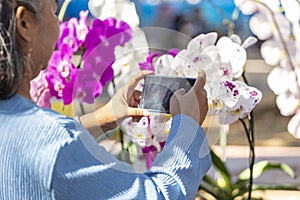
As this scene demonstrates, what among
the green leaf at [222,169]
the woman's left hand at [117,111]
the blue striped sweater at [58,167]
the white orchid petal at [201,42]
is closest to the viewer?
the blue striped sweater at [58,167]

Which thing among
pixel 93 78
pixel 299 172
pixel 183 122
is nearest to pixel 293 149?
pixel 299 172

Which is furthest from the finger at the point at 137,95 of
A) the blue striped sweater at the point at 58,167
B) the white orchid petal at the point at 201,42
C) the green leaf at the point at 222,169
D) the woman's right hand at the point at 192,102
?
the green leaf at the point at 222,169

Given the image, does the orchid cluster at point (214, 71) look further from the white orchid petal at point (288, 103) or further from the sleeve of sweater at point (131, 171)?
the sleeve of sweater at point (131, 171)

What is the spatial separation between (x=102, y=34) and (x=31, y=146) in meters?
0.83

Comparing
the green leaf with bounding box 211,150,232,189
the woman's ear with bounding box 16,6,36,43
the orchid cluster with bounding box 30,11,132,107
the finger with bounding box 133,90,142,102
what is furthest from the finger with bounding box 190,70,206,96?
the green leaf with bounding box 211,150,232,189

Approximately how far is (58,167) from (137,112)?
0.91 ft

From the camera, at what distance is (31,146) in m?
0.98

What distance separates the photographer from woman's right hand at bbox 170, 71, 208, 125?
114 centimetres

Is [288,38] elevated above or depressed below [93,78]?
above

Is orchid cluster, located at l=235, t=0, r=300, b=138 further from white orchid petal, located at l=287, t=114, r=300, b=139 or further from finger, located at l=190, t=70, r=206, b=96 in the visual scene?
finger, located at l=190, t=70, r=206, b=96

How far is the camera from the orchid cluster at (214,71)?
1.46m

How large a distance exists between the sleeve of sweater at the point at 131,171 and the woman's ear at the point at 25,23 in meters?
0.16

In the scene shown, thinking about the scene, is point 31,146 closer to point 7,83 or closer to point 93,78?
point 7,83

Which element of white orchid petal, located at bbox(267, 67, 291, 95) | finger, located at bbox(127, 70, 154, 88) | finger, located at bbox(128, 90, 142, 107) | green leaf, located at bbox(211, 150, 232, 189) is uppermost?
white orchid petal, located at bbox(267, 67, 291, 95)
